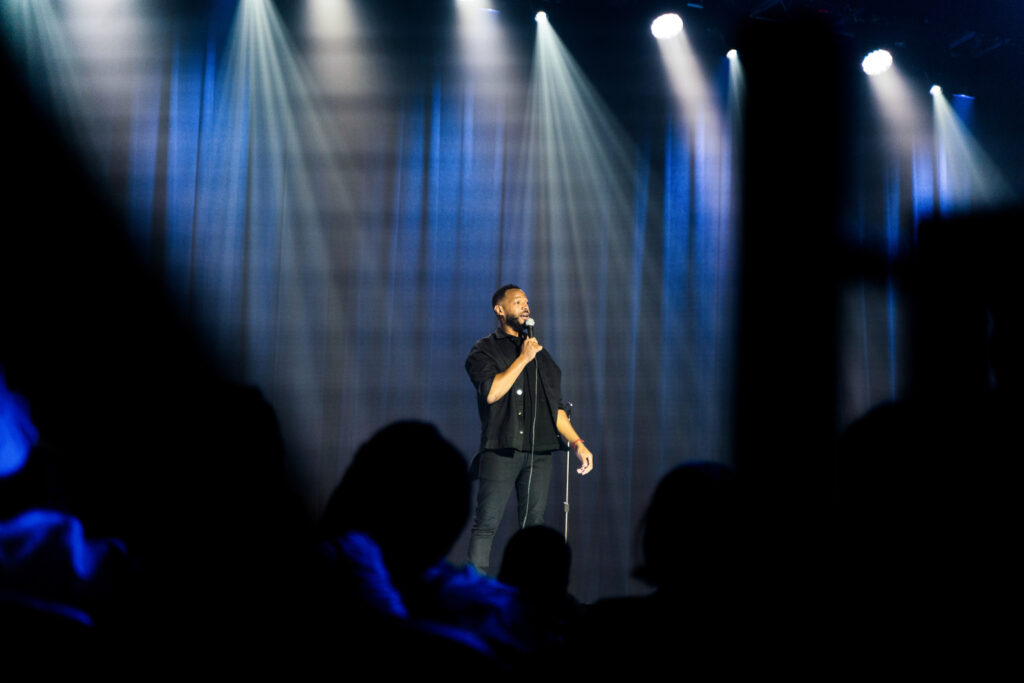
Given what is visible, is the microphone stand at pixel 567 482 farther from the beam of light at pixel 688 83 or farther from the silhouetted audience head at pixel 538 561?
the beam of light at pixel 688 83

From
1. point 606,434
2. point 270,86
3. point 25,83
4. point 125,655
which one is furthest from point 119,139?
point 125,655

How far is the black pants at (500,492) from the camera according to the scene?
3426 millimetres

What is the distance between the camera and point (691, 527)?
108 centimetres

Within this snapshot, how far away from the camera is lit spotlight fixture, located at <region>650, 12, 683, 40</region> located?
16.4ft

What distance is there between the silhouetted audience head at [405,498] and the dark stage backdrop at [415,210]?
3284 millimetres

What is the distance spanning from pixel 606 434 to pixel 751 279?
4.57ft

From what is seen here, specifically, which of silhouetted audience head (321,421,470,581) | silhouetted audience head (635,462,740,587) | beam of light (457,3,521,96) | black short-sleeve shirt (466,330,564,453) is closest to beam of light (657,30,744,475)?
beam of light (457,3,521,96)

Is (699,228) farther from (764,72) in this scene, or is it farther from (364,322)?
(364,322)

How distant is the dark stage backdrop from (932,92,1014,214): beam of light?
5.45 ft

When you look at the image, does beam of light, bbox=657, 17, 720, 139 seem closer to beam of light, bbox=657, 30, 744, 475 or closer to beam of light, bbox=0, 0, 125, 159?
beam of light, bbox=657, 30, 744, 475

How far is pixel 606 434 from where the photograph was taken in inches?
187

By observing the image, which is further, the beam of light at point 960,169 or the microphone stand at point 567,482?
the beam of light at point 960,169

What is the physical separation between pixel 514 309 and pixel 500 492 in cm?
83

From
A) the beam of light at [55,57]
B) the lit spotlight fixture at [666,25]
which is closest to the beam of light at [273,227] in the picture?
the beam of light at [55,57]
